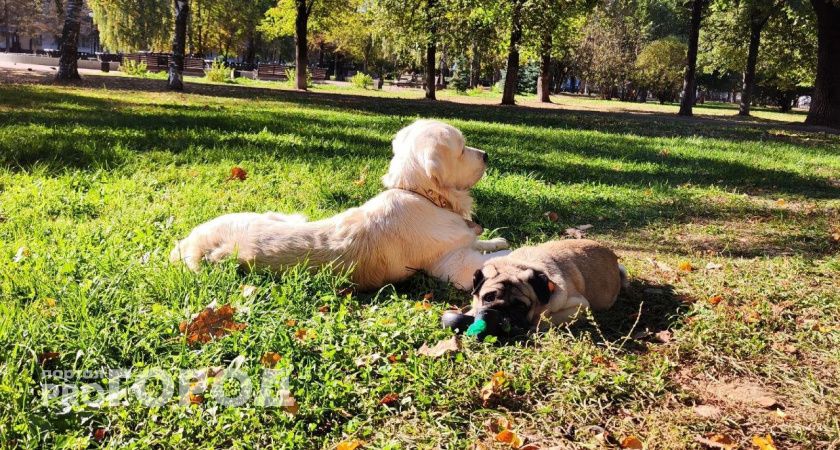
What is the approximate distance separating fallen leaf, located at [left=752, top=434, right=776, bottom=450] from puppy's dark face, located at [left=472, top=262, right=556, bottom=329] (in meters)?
1.24

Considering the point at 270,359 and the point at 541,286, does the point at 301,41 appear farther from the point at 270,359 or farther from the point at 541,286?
the point at 270,359

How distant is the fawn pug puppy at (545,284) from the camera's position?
3391mm

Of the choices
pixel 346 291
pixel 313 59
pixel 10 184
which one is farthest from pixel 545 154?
pixel 313 59

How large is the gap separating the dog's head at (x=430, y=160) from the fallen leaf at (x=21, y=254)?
251 centimetres

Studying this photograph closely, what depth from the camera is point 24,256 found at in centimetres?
407

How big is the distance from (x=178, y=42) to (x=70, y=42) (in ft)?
12.1

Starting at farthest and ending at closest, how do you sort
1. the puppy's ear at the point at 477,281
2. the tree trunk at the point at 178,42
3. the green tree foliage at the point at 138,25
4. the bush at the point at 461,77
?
the green tree foliage at the point at 138,25 < the bush at the point at 461,77 < the tree trunk at the point at 178,42 < the puppy's ear at the point at 477,281

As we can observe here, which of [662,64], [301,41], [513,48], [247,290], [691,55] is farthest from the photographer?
[662,64]

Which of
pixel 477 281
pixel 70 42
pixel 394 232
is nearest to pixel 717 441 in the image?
pixel 477 281

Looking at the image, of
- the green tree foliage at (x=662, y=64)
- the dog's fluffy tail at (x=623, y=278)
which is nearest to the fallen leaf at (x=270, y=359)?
the dog's fluffy tail at (x=623, y=278)

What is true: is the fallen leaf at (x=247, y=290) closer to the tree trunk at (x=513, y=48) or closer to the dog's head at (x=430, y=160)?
the dog's head at (x=430, y=160)

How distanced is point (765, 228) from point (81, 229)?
649 centimetres

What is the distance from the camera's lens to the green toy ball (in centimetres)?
331

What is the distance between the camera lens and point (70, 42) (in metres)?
20.0
